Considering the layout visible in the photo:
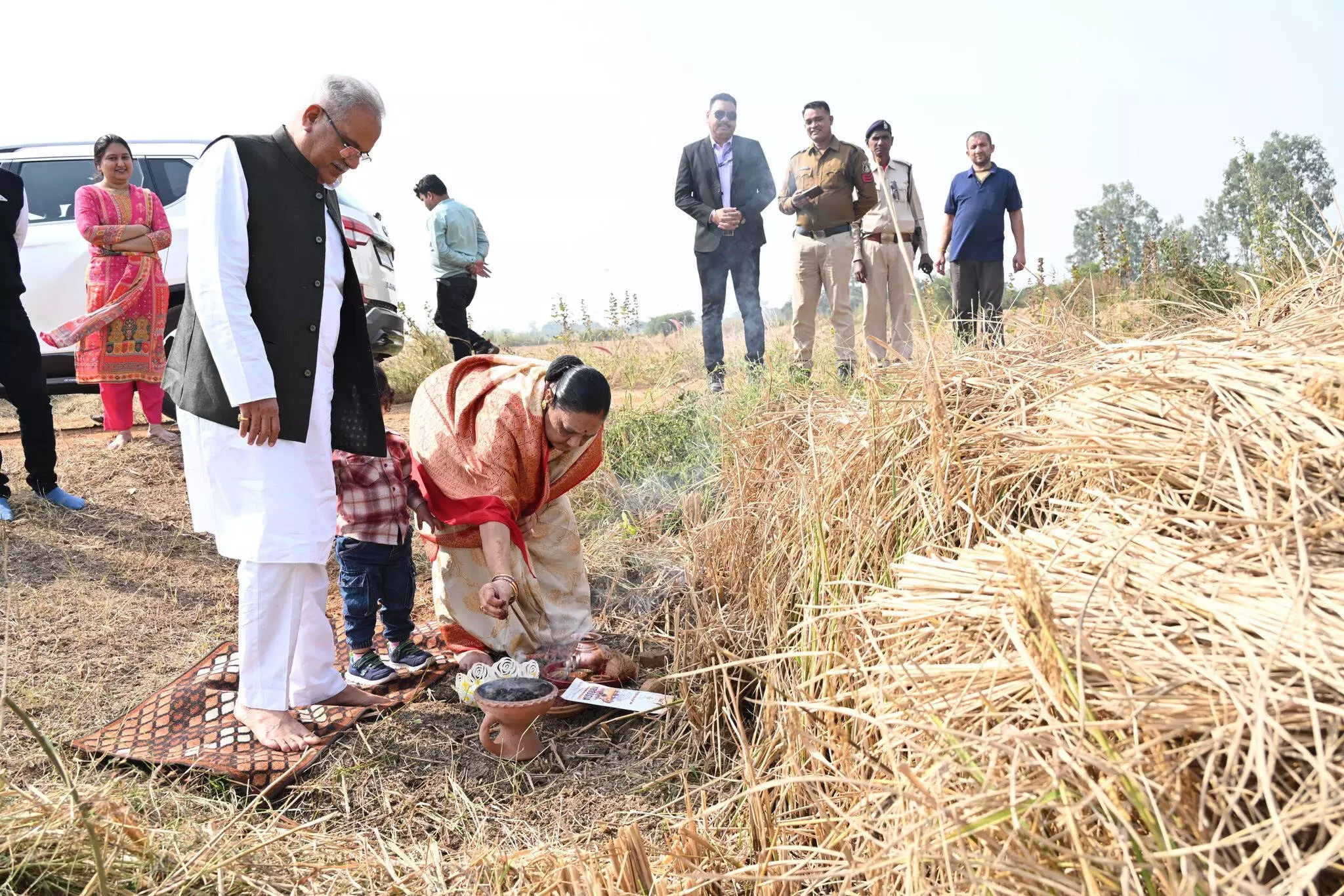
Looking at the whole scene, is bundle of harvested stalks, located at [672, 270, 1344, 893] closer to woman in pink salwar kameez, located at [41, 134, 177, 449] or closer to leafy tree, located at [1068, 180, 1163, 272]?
woman in pink salwar kameez, located at [41, 134, 177, 449]

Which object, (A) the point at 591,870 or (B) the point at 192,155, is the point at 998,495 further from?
(B) the point at 192,155

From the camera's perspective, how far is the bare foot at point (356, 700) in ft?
9.51

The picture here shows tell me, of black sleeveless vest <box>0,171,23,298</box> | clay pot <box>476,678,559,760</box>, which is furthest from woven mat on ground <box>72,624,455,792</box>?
black sleeveless vest <box>0,171,23,298</box>

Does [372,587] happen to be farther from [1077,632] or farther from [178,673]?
[1077,632]

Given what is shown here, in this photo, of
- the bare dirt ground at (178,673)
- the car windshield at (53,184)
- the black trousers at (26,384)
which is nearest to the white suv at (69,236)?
the car windshield at (53,184)

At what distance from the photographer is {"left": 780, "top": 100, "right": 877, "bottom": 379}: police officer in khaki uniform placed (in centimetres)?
600

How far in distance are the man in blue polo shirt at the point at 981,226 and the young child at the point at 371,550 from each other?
4295 millimetres

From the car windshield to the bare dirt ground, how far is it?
7.43 ft

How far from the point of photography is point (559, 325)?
7.32 meters

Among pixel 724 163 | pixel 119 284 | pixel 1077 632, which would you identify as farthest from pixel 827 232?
pixel 1077 632

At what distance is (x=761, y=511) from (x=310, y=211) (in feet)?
5.49

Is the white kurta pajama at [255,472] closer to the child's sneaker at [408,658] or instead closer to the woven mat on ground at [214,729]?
the woven mat on ground at [214,729]

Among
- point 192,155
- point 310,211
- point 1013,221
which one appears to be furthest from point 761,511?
point 192,155

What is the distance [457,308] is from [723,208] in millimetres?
2368
